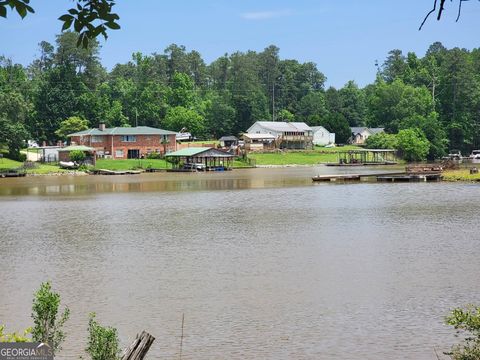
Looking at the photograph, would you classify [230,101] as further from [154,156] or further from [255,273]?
[255,273]

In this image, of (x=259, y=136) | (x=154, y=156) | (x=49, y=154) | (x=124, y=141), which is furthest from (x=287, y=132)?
(x=49, y=154)

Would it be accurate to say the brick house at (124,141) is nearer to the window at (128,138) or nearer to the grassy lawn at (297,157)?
the window at (128,138)

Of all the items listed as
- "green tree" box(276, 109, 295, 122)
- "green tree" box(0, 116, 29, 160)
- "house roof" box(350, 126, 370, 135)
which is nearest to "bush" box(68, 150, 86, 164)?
"green tree" box(0, 116, 29, 160)

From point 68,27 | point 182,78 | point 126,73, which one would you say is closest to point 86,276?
point 68,27

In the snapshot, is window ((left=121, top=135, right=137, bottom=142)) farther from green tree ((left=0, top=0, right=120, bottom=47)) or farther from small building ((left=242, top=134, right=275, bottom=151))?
green tree ((left=0, top=0, right=120, bottom=47))

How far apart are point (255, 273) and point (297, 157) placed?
10284cm

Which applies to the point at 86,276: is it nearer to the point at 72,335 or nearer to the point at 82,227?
the point at 72,335

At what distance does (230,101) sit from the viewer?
477 feet

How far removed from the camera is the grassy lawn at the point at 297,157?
121 meters

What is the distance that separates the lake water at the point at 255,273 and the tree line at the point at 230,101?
83739mm

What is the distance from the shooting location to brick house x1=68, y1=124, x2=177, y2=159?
366 ft

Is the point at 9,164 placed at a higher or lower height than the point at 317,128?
lower

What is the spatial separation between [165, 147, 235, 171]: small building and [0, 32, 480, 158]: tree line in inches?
955

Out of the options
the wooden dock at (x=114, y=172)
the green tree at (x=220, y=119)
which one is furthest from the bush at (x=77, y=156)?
the green tree at (x=220, y=119)
